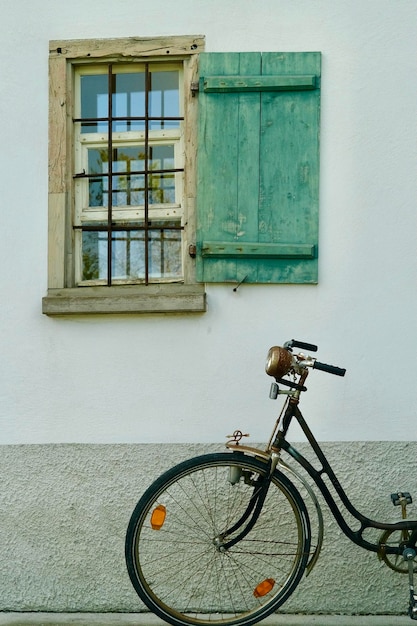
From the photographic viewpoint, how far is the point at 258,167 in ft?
17.6

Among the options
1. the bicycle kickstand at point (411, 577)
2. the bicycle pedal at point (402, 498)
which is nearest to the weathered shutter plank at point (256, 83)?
the bicycle pedal at point (402, 498)

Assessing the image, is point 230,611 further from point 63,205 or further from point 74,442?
point 63,205

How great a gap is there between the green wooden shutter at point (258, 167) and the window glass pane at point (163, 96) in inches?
10.6

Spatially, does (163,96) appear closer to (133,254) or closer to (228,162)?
(228,162)

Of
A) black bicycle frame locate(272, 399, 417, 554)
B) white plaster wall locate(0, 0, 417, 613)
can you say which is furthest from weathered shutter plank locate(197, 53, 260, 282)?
black bicycle frame locate(272, 399, 417, 554)

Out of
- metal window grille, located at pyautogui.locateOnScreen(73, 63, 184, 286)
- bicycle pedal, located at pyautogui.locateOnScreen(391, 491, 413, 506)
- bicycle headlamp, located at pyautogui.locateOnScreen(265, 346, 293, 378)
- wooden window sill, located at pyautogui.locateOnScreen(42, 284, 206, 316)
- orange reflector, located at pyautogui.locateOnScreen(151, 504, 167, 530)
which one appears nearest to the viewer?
→ bicycle headlamp, located at pyautogui.locateOnScreen(265, 346, 293, 378)

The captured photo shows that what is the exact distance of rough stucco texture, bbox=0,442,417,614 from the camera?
5.28m

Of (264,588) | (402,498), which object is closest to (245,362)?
(402,498)

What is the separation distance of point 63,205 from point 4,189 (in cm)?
34

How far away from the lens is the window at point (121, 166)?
547cm

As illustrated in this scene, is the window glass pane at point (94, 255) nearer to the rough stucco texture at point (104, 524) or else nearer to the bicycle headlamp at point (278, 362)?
the rough stucco texture at point (104, 524)

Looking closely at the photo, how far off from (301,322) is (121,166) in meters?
1.36

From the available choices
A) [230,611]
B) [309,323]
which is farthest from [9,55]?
[230,611]

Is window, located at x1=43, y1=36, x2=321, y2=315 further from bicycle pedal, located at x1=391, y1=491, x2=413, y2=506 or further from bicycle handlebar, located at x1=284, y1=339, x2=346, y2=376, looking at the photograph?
bicycle pedal, located at x1=391, y1=491, x2=413, y2=506
